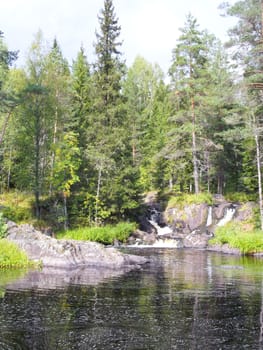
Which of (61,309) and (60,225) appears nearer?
(61,309)

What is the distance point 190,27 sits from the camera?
4156cm

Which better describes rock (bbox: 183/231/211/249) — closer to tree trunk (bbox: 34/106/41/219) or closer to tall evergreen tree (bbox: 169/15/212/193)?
tall evergreen tree (bbox: 169/15/212/193)

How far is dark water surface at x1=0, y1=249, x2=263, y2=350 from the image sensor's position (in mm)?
9562

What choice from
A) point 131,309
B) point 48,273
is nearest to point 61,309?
point 131,309

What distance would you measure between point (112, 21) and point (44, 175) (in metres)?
15.9

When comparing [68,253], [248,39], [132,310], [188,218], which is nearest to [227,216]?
[188,218]

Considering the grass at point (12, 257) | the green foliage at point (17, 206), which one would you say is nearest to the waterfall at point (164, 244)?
the green foliage at point (17, 206)

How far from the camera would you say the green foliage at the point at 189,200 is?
39438mm

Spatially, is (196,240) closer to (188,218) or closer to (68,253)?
(188,218)

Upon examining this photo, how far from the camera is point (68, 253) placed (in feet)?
69.8

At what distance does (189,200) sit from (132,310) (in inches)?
1104

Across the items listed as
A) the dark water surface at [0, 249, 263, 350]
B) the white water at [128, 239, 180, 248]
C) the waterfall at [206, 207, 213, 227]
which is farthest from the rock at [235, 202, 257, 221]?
the dark water surface at [0, 249, 263, 350]

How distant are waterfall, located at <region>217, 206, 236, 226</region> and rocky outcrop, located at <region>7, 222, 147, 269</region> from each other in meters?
16.2

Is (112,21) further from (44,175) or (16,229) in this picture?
(16,229)
